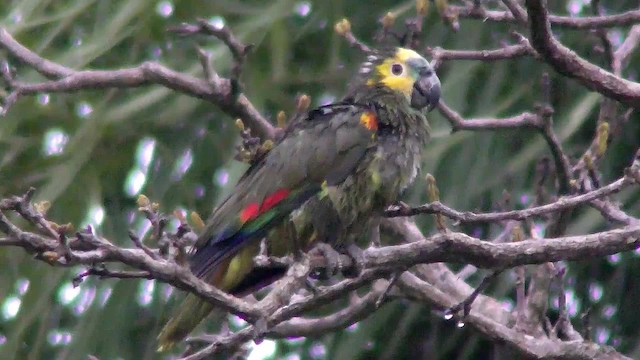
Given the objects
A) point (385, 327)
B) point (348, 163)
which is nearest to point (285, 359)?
point (385, 327)

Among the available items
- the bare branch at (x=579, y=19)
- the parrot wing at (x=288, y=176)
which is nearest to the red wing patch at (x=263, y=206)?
the parrot wing at (x=288, y=176)

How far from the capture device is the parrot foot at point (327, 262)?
2.69 metres

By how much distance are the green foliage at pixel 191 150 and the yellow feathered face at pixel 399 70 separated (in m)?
0.14

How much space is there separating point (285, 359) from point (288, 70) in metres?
0.91

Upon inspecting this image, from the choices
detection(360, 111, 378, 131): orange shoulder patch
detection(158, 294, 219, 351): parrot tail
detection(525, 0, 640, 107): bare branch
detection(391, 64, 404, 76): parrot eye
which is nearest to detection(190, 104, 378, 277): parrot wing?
detection(360, 111, 378, 131): orange shoulder patch

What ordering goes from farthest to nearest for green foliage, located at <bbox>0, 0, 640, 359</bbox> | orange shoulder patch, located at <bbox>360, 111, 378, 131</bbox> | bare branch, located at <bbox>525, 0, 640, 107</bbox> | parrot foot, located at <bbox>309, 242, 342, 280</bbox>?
green foliage, located at <bbox>0, 0, 640, 359</bbox> → orange shoulder patch, located at <bbox>360, 111, 378, 131</bbox> → parrot foot, located at <bbox>309, 242, 342, 280</bbox> → bare branch, located at <bbox>525, 0, 640, 107</bbox>

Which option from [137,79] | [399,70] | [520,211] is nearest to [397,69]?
[399,70]

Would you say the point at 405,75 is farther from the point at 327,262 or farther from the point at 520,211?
the point at 520,211

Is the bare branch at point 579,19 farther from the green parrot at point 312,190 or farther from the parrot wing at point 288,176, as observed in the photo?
the parrot wing at point 288,176

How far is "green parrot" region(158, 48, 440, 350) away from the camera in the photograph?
2.96 m

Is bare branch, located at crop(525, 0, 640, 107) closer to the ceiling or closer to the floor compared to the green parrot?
closer to the ceiling

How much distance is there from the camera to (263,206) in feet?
9.87

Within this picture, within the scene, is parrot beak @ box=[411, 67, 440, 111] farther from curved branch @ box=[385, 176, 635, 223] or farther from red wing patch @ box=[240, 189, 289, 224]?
curved branch @ box=[385, 176, 635, 223]

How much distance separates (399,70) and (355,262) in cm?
96
